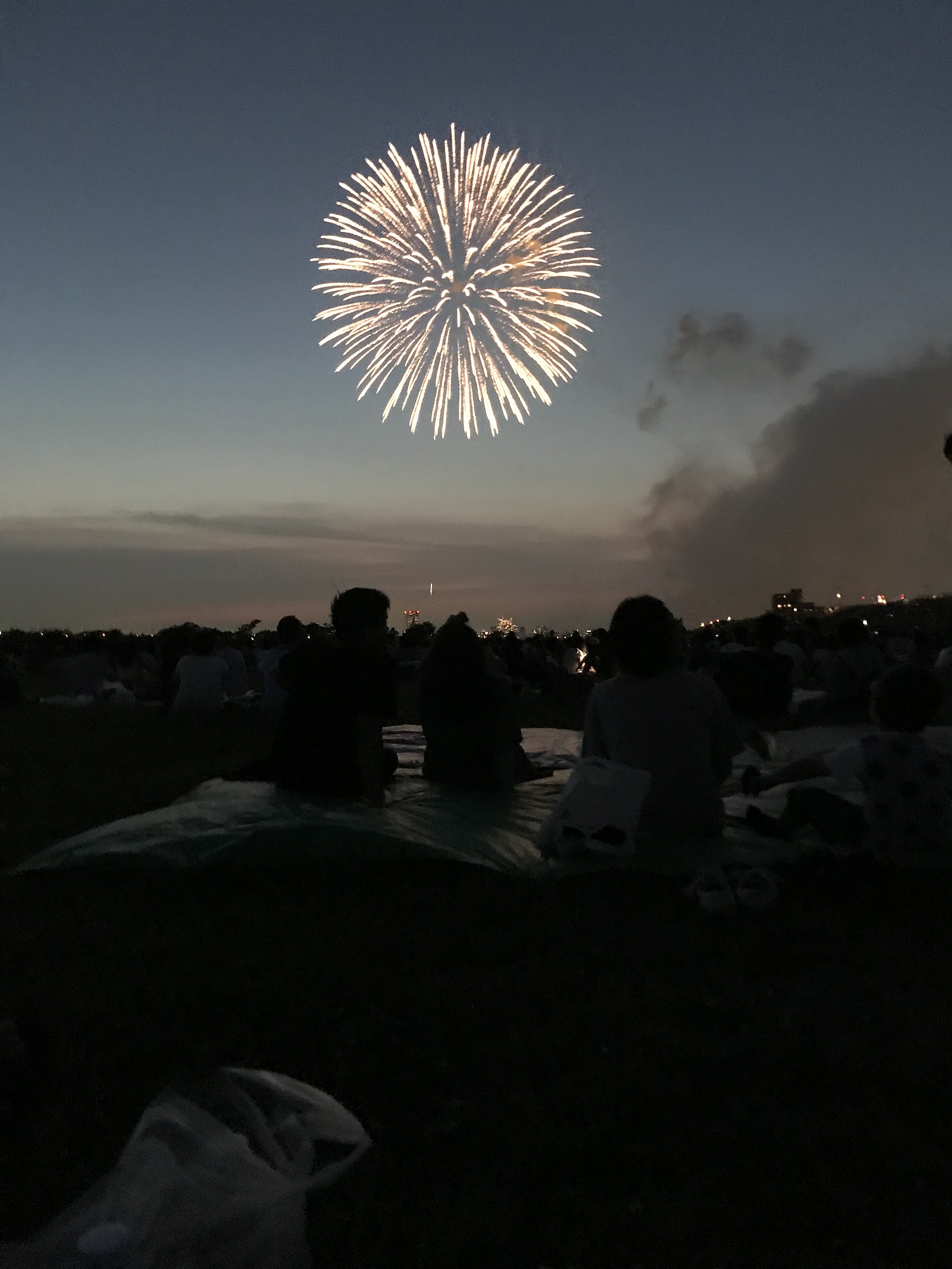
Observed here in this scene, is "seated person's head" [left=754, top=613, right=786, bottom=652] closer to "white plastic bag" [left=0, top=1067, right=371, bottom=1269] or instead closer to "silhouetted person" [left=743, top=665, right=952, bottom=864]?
"silhouetted person" [left=743, top=665, right=952, bottom=864]

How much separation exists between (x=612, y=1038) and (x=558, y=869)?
1.93 m

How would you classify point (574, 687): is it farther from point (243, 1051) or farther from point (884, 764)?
point (243, 1051)

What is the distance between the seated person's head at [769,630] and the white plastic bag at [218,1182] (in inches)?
398

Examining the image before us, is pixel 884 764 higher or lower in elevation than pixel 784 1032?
higher

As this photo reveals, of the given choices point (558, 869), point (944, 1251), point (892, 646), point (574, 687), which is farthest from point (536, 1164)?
point (892, 646)

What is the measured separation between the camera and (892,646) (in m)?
20.7

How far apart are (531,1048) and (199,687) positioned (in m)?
11.3

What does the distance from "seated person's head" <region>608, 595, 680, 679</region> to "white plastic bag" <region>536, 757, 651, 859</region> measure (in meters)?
0.59

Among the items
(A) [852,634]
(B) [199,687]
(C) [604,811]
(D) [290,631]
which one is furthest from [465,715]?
(B) [199,687]

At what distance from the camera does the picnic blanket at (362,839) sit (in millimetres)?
5324

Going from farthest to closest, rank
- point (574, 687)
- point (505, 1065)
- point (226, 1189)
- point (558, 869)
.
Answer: point (574, 687), point (558, 869), point (505, 1065), point (226, 1189)

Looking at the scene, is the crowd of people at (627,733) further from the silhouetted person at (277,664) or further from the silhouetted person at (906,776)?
the silhouetted person at (277,664)

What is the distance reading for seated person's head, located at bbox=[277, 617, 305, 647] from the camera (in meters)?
11.1

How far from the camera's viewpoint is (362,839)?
217 inches
